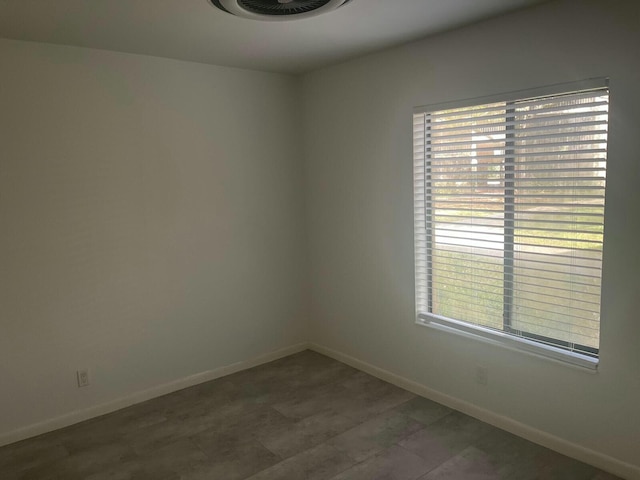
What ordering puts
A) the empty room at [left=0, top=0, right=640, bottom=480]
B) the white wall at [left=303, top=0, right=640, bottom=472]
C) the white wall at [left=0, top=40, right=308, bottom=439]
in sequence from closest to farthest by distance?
the white wall at [left=303, top=0, right=640, bottom=472] < the empty room at [left=0, top=0, right=640, bottom=480] < the white wall at [left=0, top=40, right=308, bottom=439]

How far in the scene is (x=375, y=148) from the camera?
143 inches

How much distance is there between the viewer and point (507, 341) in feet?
9.75

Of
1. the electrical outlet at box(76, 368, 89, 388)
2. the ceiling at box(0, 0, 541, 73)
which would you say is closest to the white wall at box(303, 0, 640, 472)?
the ceiling at box(0, 0, 541, 73)

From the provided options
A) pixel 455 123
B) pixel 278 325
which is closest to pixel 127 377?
pixel 278 325

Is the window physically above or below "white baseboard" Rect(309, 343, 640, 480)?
above

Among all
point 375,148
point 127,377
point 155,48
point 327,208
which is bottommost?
point 127,377

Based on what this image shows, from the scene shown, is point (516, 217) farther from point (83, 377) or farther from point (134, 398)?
point (83, 377)

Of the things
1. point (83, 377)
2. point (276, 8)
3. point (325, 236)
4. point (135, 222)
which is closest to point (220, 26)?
point (276, 8)

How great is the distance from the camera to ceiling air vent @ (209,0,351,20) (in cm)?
230

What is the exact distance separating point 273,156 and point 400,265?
1383 mm

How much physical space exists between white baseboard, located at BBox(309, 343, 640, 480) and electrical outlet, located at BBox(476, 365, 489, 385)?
0.17 meters

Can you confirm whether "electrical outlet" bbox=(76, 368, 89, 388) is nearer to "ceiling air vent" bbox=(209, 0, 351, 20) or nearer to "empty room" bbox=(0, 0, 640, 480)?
"empty room" bbox=(0, 0, 640, 480)

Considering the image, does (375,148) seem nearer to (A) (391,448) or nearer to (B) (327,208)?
(B) (327,208)

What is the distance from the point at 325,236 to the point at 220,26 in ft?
6.34
